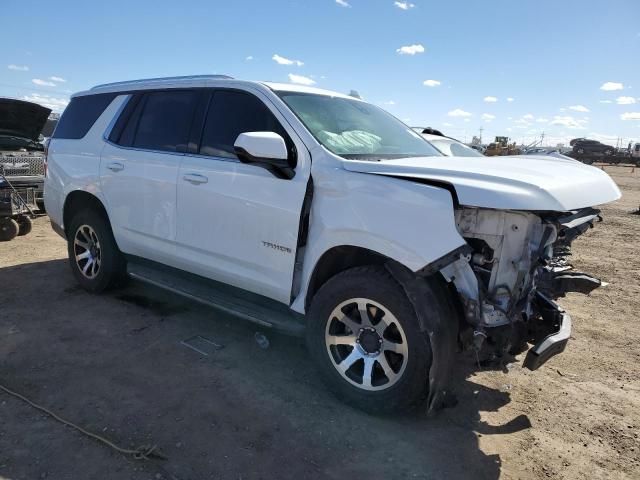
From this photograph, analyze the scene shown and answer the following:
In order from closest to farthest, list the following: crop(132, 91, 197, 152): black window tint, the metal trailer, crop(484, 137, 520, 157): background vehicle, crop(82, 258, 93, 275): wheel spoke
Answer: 1. crop(132, 91, 197, 152): black window tint
2. crop(82, 258, 93, 275): wheel spoke
3. the metal trailer
4. crop(484, 137, 520, 157): background vehicle

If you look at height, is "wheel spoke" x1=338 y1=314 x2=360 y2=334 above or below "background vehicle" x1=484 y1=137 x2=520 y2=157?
below

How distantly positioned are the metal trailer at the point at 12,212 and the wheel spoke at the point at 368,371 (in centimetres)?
649

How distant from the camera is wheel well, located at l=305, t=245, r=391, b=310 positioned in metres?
3.12

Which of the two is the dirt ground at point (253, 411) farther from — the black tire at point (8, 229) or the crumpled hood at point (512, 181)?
the black tire at point (8, 229)

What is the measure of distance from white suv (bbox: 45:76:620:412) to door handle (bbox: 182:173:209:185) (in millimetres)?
14

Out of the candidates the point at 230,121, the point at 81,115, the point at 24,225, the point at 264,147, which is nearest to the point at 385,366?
the point at 264,147

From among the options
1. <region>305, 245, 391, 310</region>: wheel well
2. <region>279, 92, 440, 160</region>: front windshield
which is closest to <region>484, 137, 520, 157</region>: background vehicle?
<region>279, 92, 440, 160</region>: front windshield

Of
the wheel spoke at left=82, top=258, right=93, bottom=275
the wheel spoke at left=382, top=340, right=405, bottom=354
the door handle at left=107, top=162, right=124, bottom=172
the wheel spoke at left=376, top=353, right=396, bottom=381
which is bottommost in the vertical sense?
the wheel spoke at left=82, top=258, right=93, bottom=275

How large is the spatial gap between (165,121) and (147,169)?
44cm

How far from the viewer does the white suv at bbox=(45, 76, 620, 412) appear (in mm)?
2711

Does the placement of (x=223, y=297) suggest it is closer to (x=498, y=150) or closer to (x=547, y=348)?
(x=547, y=348)

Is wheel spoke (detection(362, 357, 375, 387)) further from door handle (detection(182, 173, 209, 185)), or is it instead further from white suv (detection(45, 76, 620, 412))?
door handle (detection(182, 173, 209, 185))

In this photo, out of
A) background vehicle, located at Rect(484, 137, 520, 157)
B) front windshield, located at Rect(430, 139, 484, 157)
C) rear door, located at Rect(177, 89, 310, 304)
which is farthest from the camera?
background vehicle, located at Rect(484, 137, 520, 157)

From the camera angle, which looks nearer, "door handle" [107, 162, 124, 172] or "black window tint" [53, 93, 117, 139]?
"door handle" [107, 162, 124, 172]
